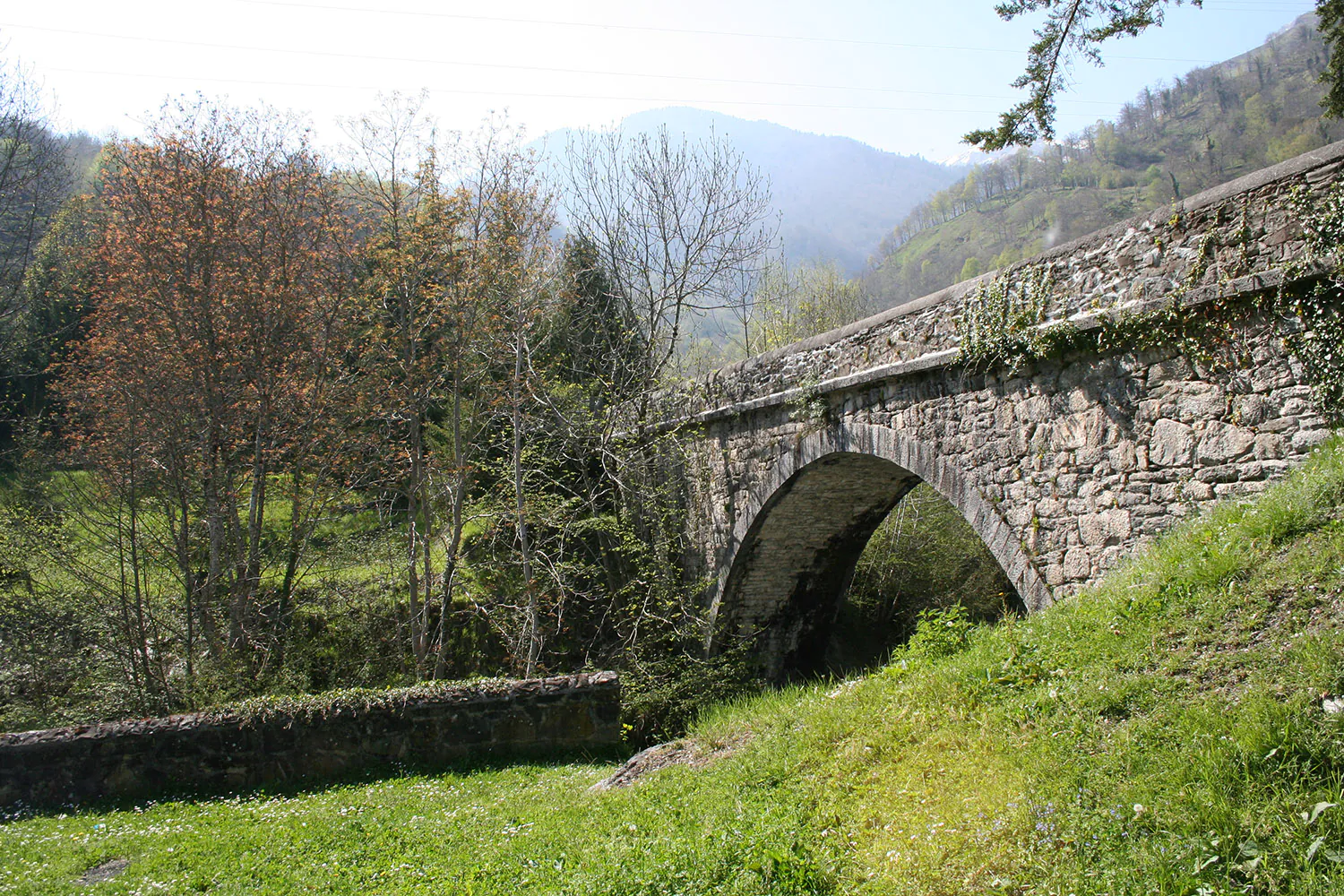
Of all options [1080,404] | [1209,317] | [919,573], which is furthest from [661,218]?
[1209,317]

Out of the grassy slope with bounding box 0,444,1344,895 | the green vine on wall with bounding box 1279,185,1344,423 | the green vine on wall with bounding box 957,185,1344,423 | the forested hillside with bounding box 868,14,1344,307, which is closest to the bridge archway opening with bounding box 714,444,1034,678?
the green vine on wall with bounding box 957,185,1344,423

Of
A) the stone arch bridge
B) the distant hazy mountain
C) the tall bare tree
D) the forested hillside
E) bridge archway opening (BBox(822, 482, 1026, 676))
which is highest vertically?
the distant hazy mountain

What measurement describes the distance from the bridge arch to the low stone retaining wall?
3238 millimetres

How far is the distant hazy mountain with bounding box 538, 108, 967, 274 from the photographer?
459ft

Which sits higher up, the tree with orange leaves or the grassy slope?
the tree with orange leaves

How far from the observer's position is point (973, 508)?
644 cm

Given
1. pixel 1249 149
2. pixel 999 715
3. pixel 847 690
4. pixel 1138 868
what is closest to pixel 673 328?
pixel 847 690

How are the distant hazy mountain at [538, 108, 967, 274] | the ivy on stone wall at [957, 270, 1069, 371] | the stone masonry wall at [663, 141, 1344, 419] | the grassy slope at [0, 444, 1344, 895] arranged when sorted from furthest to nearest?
1. the distant hazy mountain at [538, 108, 967, 274]
2. the ivy on stone wall at [957, 270, 1069, 371]
3. the stone masonry wall at [663, 141, 1344, 419]
4. the grassy slope at [0, 444, 1344, 895]

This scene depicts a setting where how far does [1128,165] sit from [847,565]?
4709 cm

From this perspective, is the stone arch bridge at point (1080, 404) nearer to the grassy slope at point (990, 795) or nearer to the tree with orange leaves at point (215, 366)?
the grassy slope at point (990, 795)

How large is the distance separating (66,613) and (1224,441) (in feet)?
36.5

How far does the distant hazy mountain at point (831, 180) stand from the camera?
140000mm

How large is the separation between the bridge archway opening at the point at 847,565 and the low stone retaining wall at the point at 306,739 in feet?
9.70

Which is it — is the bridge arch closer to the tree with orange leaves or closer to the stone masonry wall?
the stone masonry wall
